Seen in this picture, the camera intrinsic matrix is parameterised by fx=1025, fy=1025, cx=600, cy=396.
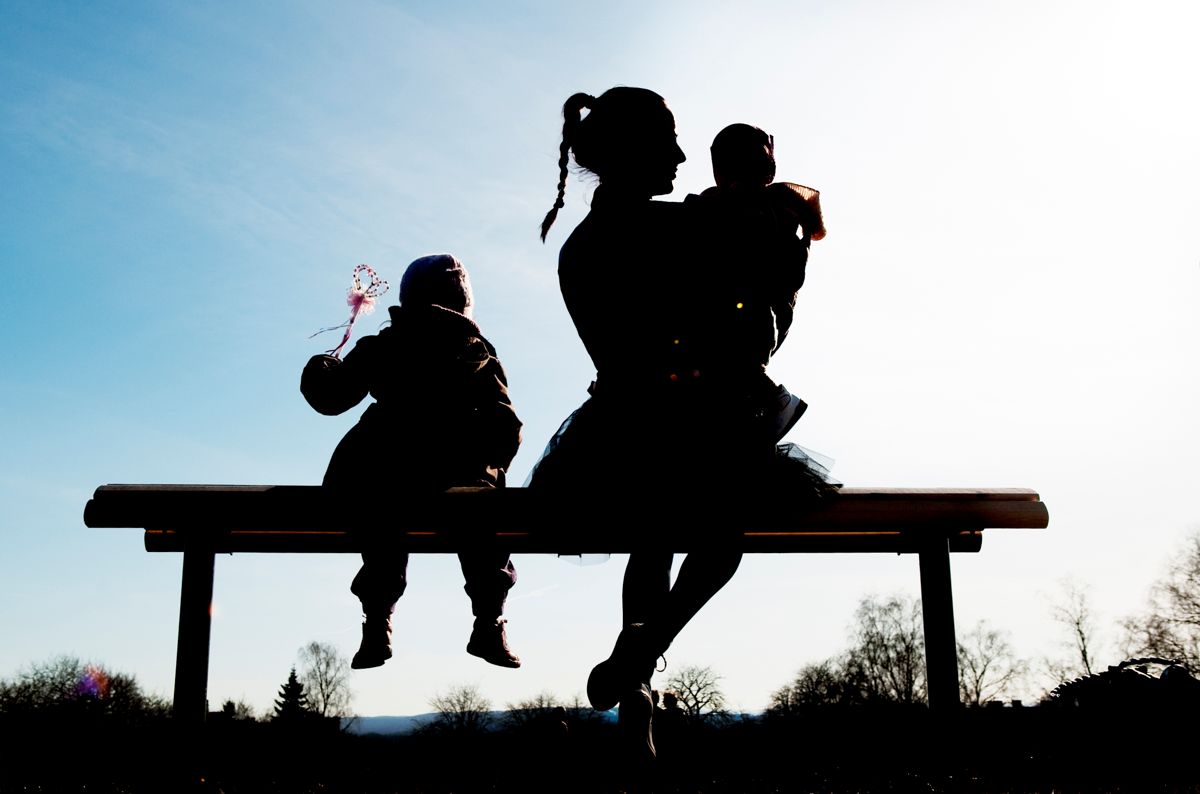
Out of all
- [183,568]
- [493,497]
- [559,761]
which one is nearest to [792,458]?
[493,497]

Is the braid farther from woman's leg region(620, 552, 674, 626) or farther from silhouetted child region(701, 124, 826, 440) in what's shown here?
woman's leg region(620, 552, 674, 626)

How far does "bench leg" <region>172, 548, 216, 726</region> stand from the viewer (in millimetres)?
3604

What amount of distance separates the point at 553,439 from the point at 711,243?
3.11ft

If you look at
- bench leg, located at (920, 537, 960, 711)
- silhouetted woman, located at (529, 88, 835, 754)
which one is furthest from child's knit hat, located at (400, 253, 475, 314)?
bench leg, located at (920, 537, 960, 711)

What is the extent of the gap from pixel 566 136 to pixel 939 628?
7.88 ft

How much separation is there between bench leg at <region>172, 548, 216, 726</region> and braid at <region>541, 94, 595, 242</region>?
1.77m

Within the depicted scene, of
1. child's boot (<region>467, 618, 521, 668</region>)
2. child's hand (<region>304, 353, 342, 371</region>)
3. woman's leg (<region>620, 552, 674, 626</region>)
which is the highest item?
child's hand (<region>304, 353, 342, 371</region>)

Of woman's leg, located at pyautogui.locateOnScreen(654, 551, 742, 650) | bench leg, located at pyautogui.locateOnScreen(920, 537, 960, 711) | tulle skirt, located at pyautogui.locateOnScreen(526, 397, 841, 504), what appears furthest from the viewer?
bench leg, located at pyautogui.locateOnScreen(920, 537, 960, 711)

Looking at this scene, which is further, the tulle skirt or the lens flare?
the lens flare

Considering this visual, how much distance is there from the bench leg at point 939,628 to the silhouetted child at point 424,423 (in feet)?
5.43

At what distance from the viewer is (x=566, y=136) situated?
3.90 metres

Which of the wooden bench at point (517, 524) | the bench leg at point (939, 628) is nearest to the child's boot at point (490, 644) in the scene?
the wooden bench at point (517, 524)

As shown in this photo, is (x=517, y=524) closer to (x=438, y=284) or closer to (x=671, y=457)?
(x=671, y=457)

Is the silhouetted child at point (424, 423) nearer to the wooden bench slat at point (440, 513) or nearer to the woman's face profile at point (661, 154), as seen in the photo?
the wooden bench slat at point (440, 513)
